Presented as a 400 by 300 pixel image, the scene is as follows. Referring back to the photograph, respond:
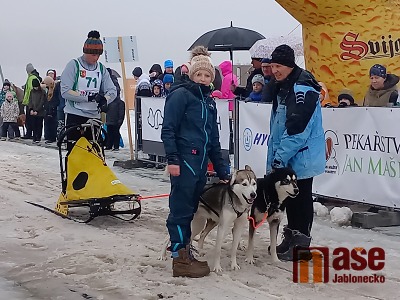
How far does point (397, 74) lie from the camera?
8711 millimetres

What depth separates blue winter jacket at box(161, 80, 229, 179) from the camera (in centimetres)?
505

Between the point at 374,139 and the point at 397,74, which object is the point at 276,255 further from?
the point at 397,74

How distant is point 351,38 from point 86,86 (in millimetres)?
3603

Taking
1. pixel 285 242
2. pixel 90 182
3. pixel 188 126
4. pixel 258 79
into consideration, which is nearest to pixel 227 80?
pixel 258 79

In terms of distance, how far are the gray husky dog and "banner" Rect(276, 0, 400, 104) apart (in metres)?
4.03

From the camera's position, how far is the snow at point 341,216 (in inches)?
277

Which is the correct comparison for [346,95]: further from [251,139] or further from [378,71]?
[251,139]

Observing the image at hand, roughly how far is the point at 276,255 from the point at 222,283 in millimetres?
815

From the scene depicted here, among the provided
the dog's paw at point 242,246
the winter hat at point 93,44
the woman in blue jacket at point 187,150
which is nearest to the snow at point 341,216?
the dog's paw at point 242,246

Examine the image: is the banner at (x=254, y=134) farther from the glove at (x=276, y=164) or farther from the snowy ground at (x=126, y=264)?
the glove at (x=276, y=164)

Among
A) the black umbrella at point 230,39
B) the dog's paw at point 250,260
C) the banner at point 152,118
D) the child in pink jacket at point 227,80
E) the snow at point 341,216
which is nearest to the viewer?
the dog's paw at point 250,260

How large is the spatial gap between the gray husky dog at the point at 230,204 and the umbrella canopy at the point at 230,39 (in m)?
9.42

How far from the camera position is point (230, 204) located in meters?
5.19

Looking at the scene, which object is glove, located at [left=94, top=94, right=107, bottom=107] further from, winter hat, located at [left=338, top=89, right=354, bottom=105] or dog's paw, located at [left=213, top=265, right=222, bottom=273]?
winter hat, located at [left=338, top=89, right=354, bottom=105]
